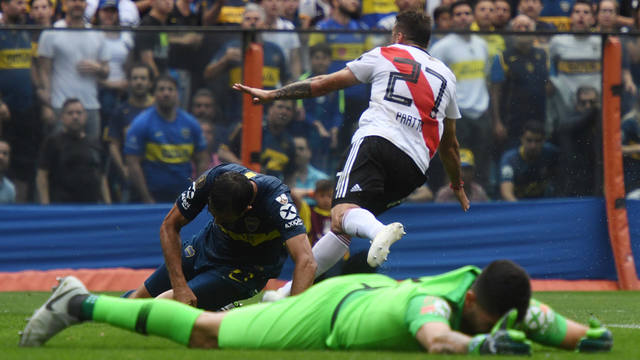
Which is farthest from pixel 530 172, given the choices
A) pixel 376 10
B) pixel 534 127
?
pixel 376 10

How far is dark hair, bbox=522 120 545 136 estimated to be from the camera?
1234 cm

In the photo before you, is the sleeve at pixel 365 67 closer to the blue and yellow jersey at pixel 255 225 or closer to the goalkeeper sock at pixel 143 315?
the blue and yellow jersey at pixel 255 225

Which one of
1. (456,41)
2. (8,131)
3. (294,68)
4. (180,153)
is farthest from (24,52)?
(456,41)

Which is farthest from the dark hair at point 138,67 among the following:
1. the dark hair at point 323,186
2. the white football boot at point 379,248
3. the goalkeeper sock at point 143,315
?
the goalkeeper sock at point 143,315

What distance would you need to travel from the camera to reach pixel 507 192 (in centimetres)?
1223

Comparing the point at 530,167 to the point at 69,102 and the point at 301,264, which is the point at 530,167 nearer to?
the point at 69,102

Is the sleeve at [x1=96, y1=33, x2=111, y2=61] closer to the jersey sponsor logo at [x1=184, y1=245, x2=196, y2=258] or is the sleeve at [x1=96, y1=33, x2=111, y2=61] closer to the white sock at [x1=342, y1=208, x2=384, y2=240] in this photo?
the jersey sponsor logo at [x1=184, y1=245, x2=196, y2=258]

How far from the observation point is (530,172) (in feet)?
40.3

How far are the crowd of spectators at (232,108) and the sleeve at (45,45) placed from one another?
0.6 inches

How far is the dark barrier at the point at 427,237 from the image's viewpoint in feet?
38.1

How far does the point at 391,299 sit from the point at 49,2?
30.8 ft

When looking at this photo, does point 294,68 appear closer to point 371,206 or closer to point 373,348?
point 371,206

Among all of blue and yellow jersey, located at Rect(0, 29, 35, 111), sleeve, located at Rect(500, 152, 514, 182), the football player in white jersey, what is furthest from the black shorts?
blue and yellow jersey, located at Rect(0, 29, 35, 111)

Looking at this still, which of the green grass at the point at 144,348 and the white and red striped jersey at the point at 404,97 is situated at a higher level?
the white and red striped jersey at the point at 404,97
